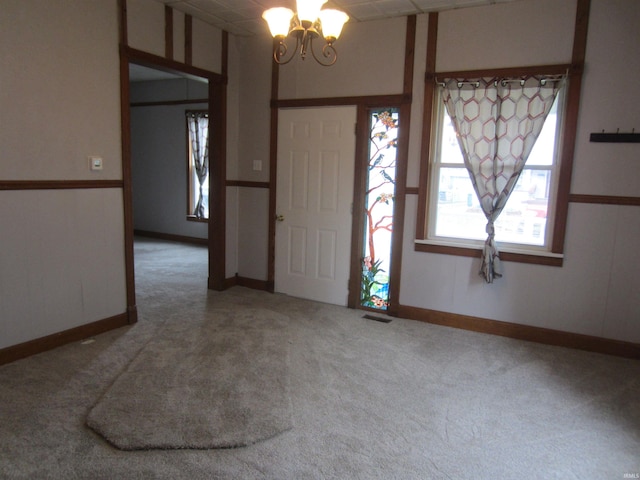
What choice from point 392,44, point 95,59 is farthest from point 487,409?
point 95,59

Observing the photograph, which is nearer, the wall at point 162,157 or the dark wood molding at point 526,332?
the dark wood molding at point 526,332

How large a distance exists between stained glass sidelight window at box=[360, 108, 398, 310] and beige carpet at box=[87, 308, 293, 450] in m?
1.15

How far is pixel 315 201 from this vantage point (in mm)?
4848

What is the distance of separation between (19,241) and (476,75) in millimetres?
3803

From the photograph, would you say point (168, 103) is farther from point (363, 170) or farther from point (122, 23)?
point (363, 170)

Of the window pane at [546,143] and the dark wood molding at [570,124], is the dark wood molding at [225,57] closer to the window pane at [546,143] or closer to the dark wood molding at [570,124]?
the window pane at [546,143]

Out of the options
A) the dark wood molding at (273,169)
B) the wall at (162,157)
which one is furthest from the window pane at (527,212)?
the wall at (162,157)

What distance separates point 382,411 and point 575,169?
251 centimetres

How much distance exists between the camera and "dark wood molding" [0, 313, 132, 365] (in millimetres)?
3211

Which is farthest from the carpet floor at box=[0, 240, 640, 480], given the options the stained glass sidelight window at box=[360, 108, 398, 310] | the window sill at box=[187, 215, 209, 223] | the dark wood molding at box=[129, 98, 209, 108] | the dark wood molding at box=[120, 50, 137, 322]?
the dark wood molding at box=[129, 98, 209, 108]

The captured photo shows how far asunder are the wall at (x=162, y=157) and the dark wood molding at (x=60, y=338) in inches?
161

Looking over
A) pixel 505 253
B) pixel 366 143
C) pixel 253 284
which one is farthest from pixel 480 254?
pixel 253 284

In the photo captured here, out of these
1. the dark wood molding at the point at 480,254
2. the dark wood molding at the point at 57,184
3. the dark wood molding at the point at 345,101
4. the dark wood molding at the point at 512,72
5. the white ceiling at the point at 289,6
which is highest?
the white ceiling at the point at 289,6

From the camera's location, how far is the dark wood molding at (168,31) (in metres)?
4.18
